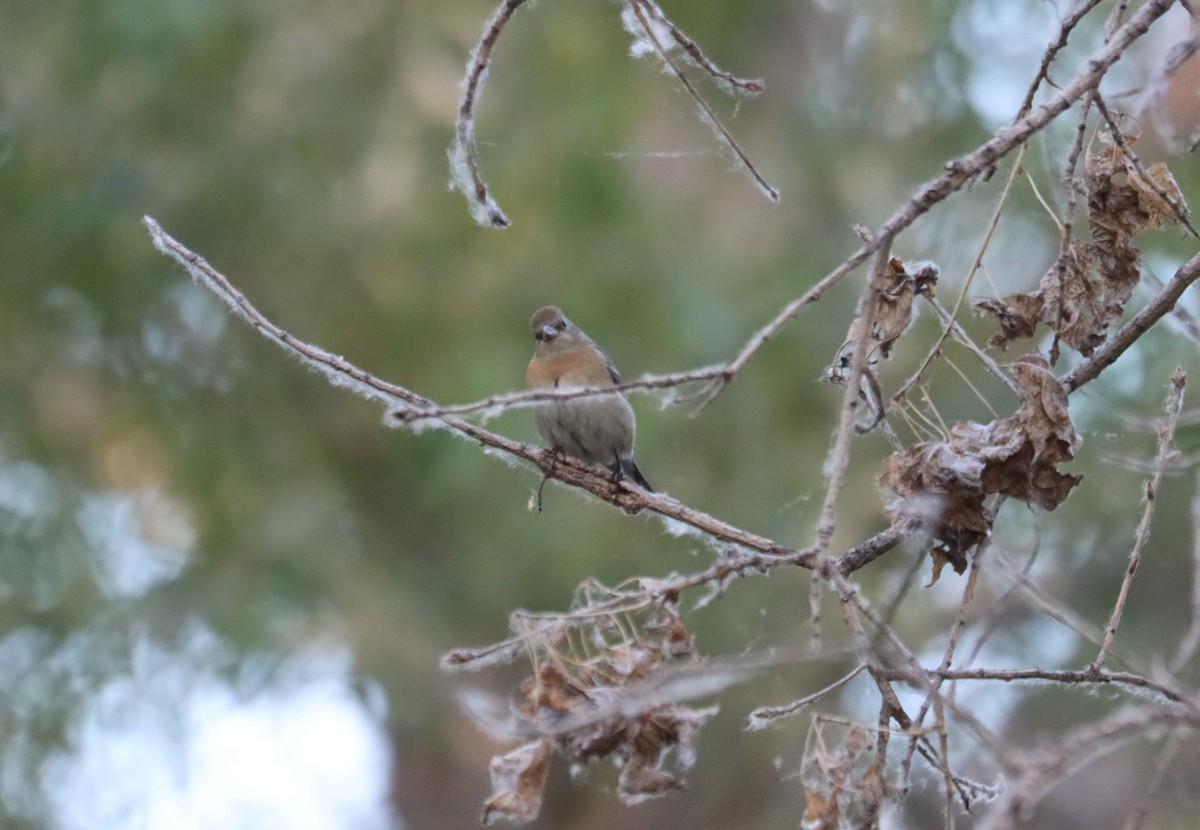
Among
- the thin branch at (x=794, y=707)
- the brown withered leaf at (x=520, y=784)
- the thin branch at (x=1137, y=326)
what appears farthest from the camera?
the thin branch at (x=1137, y=326)

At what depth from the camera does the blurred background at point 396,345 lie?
267 inches

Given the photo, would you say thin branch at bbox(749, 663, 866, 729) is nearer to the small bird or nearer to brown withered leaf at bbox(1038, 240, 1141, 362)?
brown withered leaf at bbox(1038, 240, 1141, 362)

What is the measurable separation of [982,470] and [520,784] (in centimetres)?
87

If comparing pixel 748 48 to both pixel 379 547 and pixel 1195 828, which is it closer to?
pixel 379 547

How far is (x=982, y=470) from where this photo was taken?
216 centimetres

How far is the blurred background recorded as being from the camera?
267 inches

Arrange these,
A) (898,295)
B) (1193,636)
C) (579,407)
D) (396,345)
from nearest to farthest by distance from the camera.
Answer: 1. (1193,636)
2. (898,295)
3. (579,407)
4. (396,345)

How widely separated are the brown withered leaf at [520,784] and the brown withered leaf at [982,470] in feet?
2.24

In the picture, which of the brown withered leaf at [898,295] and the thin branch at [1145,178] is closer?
the thin branch at [1145,178]

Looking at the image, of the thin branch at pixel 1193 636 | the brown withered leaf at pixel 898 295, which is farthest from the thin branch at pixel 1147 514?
the brown withered leaf at pixel 898 295

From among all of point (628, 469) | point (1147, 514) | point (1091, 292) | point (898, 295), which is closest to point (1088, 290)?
point (1091, 292)

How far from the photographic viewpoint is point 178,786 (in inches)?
263

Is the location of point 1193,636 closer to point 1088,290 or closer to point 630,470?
point 1088,290

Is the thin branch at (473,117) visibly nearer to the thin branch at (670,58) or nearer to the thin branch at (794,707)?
the thin branch at (670,58)
